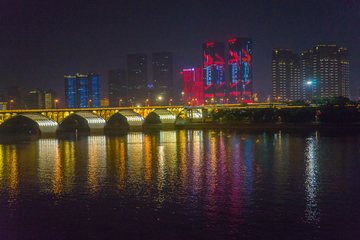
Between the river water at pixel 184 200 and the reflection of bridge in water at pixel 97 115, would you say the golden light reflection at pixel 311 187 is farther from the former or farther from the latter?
the reflection of bridge in water at pixel 97 115

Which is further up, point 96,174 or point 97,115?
point 97,115

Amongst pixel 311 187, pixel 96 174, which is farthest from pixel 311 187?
pixel 96 174

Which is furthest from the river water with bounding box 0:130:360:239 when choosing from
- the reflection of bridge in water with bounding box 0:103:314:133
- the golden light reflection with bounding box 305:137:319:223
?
the reflection of bridge in water with bounding box 0:103:314:133

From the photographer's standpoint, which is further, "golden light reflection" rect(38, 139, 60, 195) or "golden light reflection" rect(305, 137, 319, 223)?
"golden light reflection" rect(38, 139, 60, 195)

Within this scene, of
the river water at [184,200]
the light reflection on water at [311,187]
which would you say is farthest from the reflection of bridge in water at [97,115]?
the light reflection on water at [311,187]

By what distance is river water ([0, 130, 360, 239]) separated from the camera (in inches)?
549

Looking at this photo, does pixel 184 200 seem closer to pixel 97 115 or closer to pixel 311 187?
pixel 311 187

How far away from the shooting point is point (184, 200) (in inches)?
710

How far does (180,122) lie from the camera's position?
351ft

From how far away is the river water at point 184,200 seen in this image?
13945 millimetres

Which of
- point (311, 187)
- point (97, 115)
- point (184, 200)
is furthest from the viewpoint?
point (97, 115)

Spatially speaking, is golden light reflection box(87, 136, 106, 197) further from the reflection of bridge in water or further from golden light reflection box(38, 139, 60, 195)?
the reflection of bridge in water

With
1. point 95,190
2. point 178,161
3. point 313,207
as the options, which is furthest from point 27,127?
point 313,207

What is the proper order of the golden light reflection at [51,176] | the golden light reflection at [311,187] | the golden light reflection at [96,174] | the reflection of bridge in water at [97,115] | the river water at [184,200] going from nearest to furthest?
the river water at [184,200] → the golden light reflection at [311,187] → the golden light reflection at [96,174] → the golden light reflection at [51,176] → the reflection of bridge in water at [97,115]
